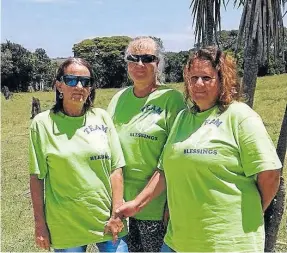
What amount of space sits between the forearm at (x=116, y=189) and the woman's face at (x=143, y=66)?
0.54 m

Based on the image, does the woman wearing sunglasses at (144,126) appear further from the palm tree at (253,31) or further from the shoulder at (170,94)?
the palm tree at (253,31)

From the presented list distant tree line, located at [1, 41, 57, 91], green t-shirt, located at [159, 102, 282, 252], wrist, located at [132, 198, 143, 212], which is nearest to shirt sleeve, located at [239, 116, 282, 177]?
green t-shirt, located at [159, 102, 282, 252]

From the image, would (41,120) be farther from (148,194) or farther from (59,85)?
(148,194)

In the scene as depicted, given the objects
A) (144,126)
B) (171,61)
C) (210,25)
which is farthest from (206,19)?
(171,61)

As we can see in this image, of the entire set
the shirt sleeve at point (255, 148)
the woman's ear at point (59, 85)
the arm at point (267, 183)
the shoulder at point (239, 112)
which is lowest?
the arm at point (267, 183)

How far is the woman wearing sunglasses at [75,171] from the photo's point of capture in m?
3.09

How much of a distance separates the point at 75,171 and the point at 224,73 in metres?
0.94

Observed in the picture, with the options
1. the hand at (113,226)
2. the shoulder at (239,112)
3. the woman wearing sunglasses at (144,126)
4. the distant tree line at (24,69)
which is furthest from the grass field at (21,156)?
the distant tree line at (24,69)

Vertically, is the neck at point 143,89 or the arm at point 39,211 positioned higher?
the neck at point 143,89

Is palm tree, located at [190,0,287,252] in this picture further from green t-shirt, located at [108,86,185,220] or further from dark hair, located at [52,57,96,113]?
dark hair, located at [52,57,96,113]

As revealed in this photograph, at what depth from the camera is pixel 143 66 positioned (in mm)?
3303

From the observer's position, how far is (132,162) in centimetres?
329

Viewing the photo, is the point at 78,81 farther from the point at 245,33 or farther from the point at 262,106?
the point at 262,106

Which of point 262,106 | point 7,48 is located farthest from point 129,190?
point 7,48
